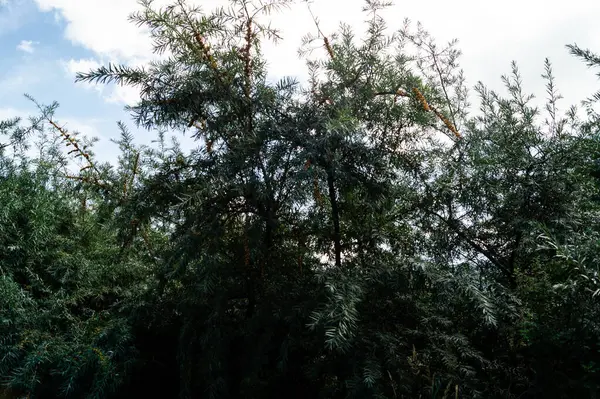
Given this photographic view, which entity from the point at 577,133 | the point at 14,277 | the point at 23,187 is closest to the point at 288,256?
the point at 577,133

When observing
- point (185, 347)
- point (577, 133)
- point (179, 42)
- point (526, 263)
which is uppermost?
point (577, 133)

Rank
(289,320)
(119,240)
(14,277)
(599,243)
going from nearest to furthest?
(599,243) < (289,320) < (119,240) < (14,277)

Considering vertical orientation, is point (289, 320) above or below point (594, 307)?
below

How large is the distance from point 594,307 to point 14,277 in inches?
141

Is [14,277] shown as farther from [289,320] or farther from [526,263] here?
[526,263]

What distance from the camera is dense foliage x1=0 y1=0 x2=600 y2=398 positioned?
76.0 inches

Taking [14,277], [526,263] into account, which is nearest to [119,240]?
[14,277]

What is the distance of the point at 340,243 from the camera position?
2.38 m

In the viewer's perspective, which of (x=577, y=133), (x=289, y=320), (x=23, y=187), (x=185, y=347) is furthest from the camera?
(x=23, y=187)

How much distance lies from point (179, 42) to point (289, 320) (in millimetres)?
1394

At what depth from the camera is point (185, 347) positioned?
229 cm

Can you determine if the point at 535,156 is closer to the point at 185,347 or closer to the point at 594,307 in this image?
the point at 594,307

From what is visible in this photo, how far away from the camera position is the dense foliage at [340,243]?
1.93m

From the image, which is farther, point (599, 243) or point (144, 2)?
point (144, 2)
